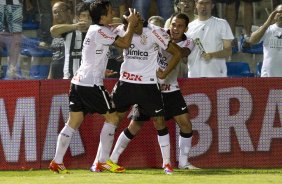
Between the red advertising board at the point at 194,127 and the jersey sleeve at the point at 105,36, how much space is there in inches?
58.8

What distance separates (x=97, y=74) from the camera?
43.9ft

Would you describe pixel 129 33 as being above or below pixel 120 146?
above

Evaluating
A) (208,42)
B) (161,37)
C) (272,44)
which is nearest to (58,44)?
(208,42)

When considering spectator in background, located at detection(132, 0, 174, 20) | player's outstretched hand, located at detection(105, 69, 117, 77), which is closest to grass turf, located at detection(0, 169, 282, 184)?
player's outstretched hand, located at detection(105, 69, 117, 77)

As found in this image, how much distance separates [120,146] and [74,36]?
2.29m

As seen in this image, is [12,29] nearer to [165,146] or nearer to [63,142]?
[63,142]

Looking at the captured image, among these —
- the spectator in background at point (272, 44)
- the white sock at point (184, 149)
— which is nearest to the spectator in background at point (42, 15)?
the white sock at point (184, 149)

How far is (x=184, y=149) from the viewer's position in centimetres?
1412

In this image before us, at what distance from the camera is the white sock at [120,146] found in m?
14.0

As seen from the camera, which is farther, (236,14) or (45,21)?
(236,14)

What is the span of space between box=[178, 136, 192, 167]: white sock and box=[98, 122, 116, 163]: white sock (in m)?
1.04

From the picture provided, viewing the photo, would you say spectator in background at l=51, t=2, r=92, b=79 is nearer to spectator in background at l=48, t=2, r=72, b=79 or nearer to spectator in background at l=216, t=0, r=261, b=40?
spectator in background at l=48, t=2, r=72, b=79

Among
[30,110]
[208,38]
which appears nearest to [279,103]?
[208,38]

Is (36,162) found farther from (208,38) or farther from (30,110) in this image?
(208,38)
